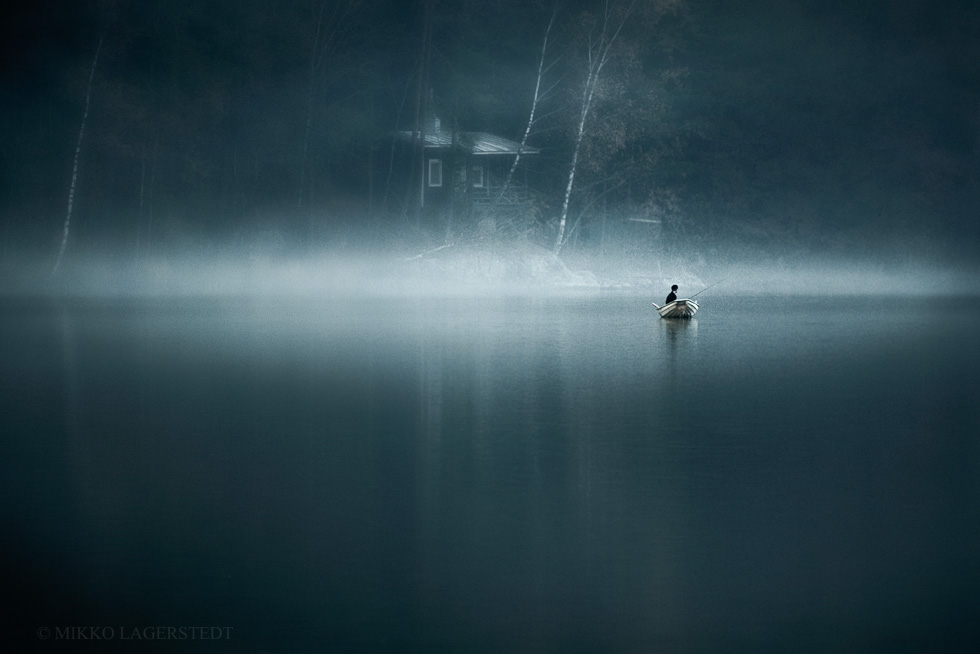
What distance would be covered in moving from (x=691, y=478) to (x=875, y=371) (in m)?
9.44

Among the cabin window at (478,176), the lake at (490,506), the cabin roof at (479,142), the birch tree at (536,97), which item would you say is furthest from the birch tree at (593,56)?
the lake at (490,506)

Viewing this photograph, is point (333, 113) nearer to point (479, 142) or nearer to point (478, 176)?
point (479, 142)

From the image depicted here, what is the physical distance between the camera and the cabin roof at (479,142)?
52875mm

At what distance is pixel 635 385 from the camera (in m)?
16.0

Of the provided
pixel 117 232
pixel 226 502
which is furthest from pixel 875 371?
pixel 117 232

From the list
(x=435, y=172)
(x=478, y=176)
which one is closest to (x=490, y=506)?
(x=478, y=176)

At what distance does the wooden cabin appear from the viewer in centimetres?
5238

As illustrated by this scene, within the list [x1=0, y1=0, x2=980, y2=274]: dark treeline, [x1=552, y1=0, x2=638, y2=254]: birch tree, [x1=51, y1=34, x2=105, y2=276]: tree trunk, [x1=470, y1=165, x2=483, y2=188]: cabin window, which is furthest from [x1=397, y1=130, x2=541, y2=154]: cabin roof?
[x1=51, y1=34, x2=105, y2=276]: tree trunk

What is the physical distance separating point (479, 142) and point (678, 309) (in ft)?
92.4

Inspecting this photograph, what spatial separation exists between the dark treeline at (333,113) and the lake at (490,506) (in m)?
35.8

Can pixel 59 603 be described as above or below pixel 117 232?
below

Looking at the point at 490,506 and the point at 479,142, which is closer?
the point at 490,506

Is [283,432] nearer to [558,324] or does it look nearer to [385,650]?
[385,650]

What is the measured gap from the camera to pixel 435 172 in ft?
186
